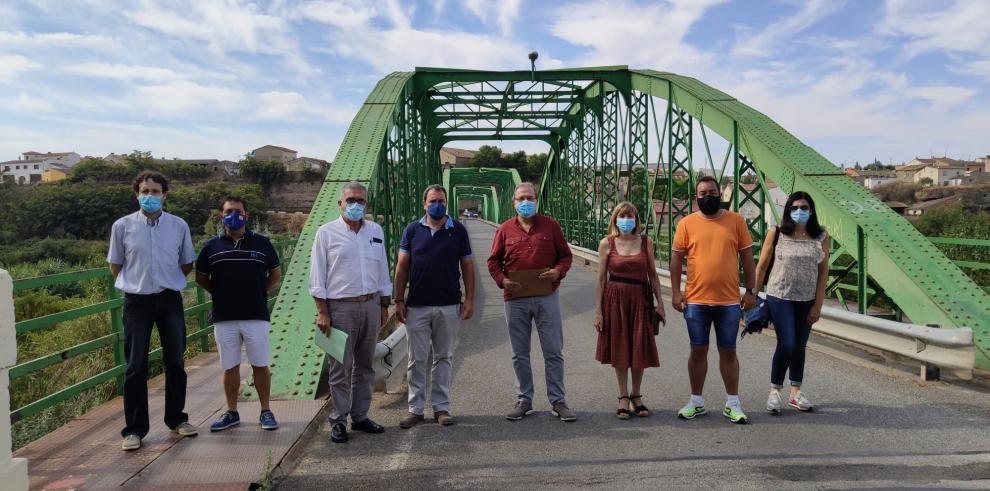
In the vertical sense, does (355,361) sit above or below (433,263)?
below

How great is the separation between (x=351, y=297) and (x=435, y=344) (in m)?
0.76

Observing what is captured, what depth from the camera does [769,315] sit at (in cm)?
493

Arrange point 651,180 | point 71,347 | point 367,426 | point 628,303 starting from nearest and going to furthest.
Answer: point 367,426
point 628,303
point 71,347
point 651,180

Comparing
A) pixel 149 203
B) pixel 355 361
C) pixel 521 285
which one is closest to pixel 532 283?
pixel 521 285

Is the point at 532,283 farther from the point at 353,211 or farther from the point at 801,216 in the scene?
the point at 801,216

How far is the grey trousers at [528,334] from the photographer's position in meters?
4.86

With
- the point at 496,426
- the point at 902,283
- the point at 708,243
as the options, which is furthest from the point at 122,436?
the point at 902,283

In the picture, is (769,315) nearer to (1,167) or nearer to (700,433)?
(700,433)

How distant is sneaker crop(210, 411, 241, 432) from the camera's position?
4332 millimetres

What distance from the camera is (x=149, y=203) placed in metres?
4.18

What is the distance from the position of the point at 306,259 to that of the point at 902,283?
19.0 feet

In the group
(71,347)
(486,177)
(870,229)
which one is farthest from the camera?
(486,177)

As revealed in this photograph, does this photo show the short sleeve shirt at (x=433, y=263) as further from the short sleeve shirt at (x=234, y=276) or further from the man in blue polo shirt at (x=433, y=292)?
the short sleeve shirt at (x=234, y=276)

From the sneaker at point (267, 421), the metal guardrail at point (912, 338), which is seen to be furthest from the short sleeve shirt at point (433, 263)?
the metal guardrail at point (912, 338)
